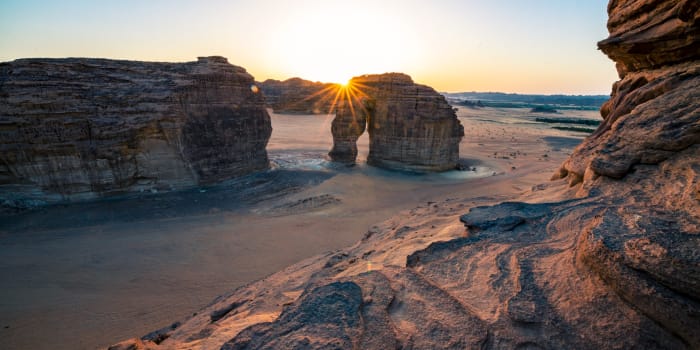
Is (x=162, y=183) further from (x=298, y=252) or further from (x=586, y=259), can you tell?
(x=586, y=259)

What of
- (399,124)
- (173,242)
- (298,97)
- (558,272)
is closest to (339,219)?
(173,242)

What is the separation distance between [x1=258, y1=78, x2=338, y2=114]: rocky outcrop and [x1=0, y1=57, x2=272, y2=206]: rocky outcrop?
3501 cm

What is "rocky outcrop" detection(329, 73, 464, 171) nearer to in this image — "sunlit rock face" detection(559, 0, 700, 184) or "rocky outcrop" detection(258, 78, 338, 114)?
"sunlit rock face" detection(559, 0, 700, 184)

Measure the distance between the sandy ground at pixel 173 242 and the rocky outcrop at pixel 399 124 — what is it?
3.59 feet

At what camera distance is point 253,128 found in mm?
14047

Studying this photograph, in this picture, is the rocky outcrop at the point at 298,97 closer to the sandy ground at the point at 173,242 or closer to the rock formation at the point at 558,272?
the sandy ground at the point at 173,242

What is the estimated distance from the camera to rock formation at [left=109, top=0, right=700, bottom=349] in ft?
8.29

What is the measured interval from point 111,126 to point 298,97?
133 feet

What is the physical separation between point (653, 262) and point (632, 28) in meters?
5.57

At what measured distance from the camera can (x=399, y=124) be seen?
52.3 feet

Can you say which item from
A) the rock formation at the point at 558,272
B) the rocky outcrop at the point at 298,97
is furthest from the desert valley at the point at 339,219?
the rocky outcrop at the point at 298,97

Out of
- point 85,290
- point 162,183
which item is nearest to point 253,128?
point 162,183

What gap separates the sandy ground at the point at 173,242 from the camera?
19.0ft

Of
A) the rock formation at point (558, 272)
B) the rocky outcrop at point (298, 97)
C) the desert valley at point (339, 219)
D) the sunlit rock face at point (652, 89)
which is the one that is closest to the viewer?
the rock formation at point (558, 272)
